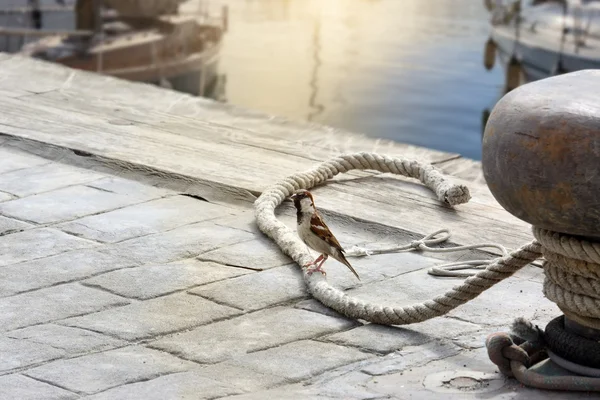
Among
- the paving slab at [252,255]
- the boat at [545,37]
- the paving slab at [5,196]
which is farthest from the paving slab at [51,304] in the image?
the boat at [545,37]

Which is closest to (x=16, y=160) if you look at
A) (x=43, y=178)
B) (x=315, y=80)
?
(x=43, y=178)

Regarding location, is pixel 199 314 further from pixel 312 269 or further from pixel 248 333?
pixel 312 269

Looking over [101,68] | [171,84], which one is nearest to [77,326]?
[101,68]

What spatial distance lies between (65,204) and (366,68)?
36.3 meters

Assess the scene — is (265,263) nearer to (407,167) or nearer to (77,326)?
(77,326)

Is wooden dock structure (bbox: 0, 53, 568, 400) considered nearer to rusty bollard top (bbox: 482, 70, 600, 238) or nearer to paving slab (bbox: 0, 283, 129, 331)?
paving slab (bbox: 0, 283, 129, 331)

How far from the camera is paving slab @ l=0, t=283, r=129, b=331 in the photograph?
3555mm

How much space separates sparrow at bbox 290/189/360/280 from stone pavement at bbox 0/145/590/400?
0.37 ft

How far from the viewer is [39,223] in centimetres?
446

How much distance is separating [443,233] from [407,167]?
0.75 m

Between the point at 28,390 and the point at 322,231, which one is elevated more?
the point at 322,231

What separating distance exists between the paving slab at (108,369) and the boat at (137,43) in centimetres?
2222

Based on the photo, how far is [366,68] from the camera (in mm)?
40531

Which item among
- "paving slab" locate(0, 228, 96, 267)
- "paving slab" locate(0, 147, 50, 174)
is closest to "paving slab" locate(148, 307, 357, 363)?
"paving slab" locate(0, 228, 96, 267)
